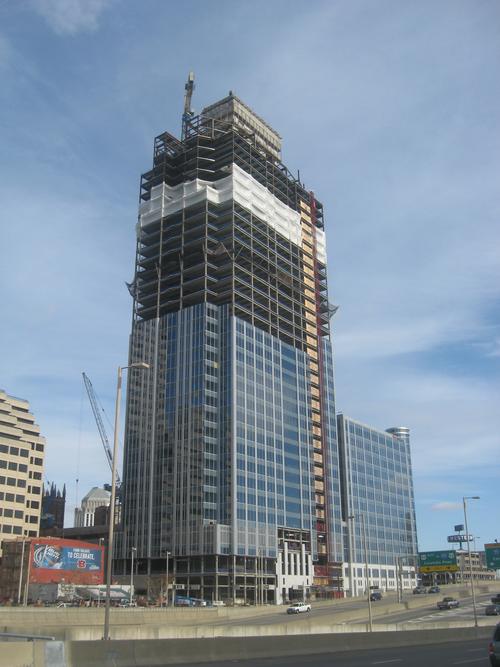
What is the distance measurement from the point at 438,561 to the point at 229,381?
5841 cm

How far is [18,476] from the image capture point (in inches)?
5910

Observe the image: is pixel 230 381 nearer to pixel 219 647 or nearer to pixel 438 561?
pixel 438 561

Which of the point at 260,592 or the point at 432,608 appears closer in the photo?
the point at 432,608

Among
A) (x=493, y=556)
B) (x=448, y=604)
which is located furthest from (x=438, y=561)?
(x=448, y=604)

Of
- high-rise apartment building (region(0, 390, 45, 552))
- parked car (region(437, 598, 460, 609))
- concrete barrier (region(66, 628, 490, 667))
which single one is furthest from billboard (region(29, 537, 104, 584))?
concrete barrier (region(66, 628, 490, 667))

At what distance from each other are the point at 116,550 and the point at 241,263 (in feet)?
228

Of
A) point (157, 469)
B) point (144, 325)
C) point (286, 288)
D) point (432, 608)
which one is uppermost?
point (286, 288)

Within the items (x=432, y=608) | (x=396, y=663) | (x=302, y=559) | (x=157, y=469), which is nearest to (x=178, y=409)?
(x=157, y=469)

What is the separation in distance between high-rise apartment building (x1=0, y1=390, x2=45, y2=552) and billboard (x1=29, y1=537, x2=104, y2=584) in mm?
37281

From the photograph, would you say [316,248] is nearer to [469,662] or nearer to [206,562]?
[206,562]

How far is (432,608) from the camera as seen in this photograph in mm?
109188

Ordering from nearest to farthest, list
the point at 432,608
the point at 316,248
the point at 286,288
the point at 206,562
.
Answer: the point at 432,608 → the point at 206,562 → the point at 286,288 → the point at 316,248

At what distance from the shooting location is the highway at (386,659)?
3002 cm

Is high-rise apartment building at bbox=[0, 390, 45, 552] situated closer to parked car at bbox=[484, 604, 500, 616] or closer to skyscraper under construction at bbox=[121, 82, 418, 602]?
skyscraper under construction at bbox=[121, 82, 418, 602]
